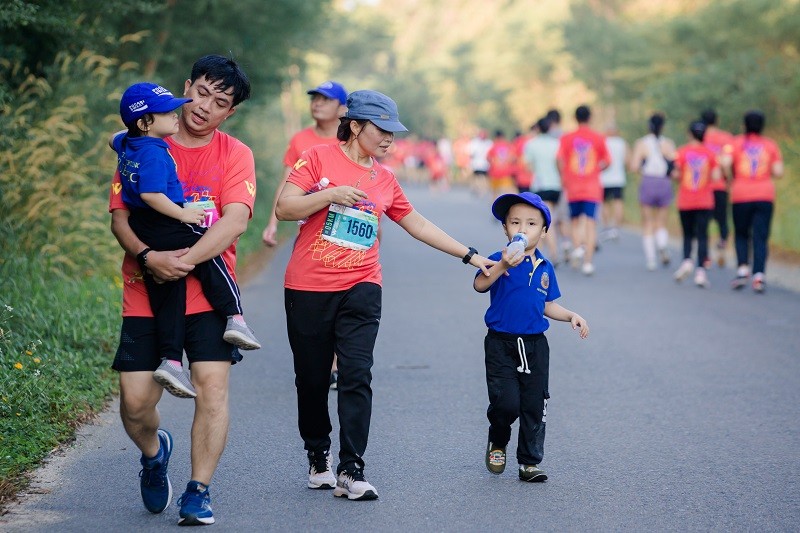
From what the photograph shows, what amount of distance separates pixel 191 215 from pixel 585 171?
37.2 feet

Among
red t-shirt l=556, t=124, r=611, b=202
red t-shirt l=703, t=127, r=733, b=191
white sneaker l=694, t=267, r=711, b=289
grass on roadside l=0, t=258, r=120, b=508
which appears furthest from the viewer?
red t-shirt l=556, t=124, r=611, b=202

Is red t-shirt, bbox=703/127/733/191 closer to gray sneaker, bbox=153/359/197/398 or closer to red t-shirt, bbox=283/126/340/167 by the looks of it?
red t-shirt, bbox=283/126/340/167

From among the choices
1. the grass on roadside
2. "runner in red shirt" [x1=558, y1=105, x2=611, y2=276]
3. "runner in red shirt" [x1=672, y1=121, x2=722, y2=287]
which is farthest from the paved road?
"runner in red shirt" [x1=558, y1=105, x2=611, y2=276]

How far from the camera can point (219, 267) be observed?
5.50 meters

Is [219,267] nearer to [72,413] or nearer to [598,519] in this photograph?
[598,519]

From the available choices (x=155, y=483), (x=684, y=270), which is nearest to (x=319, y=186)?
(x=155, y=483)

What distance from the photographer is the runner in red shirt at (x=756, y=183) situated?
14.3m

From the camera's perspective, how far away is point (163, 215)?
538 centimetres

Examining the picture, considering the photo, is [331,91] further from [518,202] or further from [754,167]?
→ [754,167]

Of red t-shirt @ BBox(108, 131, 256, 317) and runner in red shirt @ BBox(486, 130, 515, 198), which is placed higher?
runner in red shirt @ BBox(486, 130, 515, 198)

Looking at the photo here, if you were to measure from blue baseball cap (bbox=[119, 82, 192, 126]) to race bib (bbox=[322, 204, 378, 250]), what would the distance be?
0.92 m

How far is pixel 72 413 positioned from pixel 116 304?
120 inches

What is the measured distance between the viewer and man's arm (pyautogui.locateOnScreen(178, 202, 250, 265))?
5355 millimetres

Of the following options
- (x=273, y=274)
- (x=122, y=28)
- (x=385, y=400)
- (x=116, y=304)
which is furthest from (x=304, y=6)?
(x=385, y=400)
